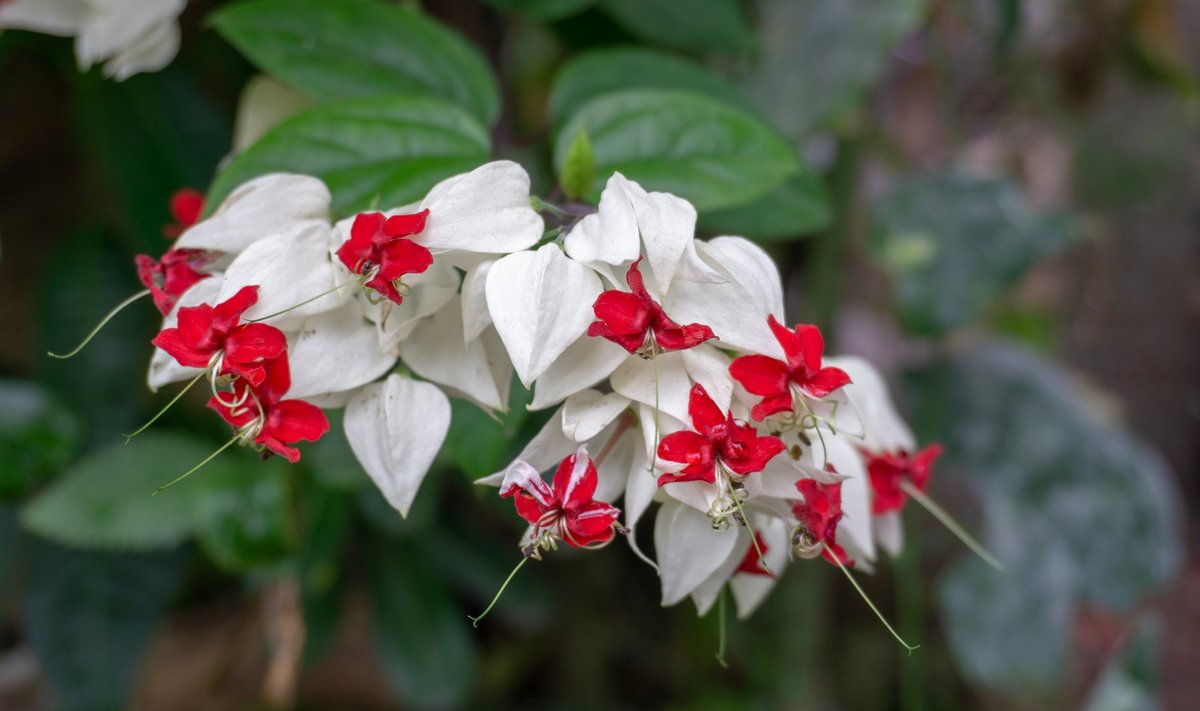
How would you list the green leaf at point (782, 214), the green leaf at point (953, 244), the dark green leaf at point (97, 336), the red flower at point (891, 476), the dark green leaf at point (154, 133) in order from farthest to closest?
the green leaf at point (953, 244), the dark green leaf at point (97, 336), the dark green leaf at point (154, 133), the green leaf at point (782, 214), the red flower at point (891, 476)

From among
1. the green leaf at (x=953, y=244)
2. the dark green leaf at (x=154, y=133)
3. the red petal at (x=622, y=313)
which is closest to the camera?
the red petal at (x=622, y=313)

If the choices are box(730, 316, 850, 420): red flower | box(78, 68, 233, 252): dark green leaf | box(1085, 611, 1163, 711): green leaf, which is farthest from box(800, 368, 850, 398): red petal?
box(1085, 611, 1163, 711): green leaf

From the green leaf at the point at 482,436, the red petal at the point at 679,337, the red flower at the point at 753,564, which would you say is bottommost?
the green leaf at the point at 482,436

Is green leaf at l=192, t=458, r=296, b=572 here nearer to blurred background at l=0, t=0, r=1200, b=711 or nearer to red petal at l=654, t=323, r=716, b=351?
blurred background at l=0, t=0, r=1200, b=711

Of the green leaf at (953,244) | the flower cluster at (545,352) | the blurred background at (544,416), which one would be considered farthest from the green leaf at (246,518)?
the green leaf at (953,244)

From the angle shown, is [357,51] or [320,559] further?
[320,559]

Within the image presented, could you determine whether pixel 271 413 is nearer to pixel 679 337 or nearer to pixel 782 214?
pixel 679 337

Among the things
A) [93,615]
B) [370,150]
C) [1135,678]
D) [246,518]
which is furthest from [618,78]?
[1135,678]

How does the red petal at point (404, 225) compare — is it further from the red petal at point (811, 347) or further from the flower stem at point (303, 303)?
the red petal at point (811, 347)
